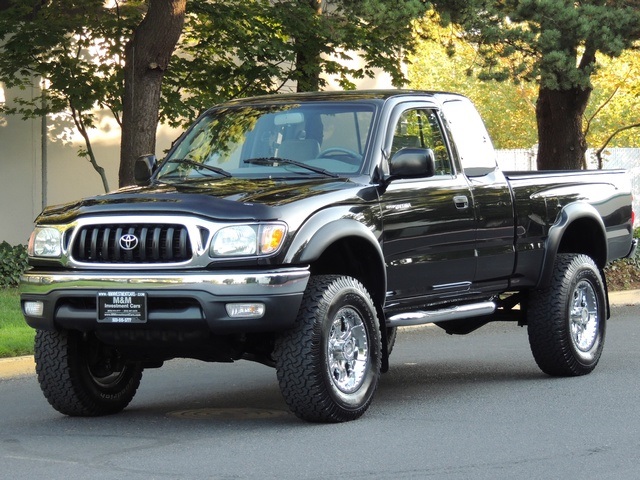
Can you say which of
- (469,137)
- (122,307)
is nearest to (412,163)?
(469,137)

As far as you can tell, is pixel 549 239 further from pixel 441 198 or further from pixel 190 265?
pixel 190 265

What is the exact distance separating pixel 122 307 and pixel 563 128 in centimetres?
1584

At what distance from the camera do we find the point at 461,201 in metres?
9.62

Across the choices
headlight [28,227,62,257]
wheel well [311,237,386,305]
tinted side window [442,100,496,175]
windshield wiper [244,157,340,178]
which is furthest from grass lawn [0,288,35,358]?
A: tinted side window [442,100,496,175]

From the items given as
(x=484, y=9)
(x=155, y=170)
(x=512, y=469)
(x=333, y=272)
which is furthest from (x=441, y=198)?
(x=484, y=9)

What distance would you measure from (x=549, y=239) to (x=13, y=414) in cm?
426

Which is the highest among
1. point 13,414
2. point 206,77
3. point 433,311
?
point 206,77

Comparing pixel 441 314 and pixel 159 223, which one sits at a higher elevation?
pixel 159 223

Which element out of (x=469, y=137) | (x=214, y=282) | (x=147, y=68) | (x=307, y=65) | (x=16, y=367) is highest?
(x=307, y=65)

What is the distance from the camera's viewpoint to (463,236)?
9.57m

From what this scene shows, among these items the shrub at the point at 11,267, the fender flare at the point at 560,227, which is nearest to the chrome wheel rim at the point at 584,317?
the fender flare at the point at 560,227

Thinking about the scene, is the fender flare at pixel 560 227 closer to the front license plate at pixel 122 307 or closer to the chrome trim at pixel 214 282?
the chrome trim at pixel 214 282

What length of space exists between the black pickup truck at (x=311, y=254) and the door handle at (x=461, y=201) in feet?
0.04

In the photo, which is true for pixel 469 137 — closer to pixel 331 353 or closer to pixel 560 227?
pixel 560 227
